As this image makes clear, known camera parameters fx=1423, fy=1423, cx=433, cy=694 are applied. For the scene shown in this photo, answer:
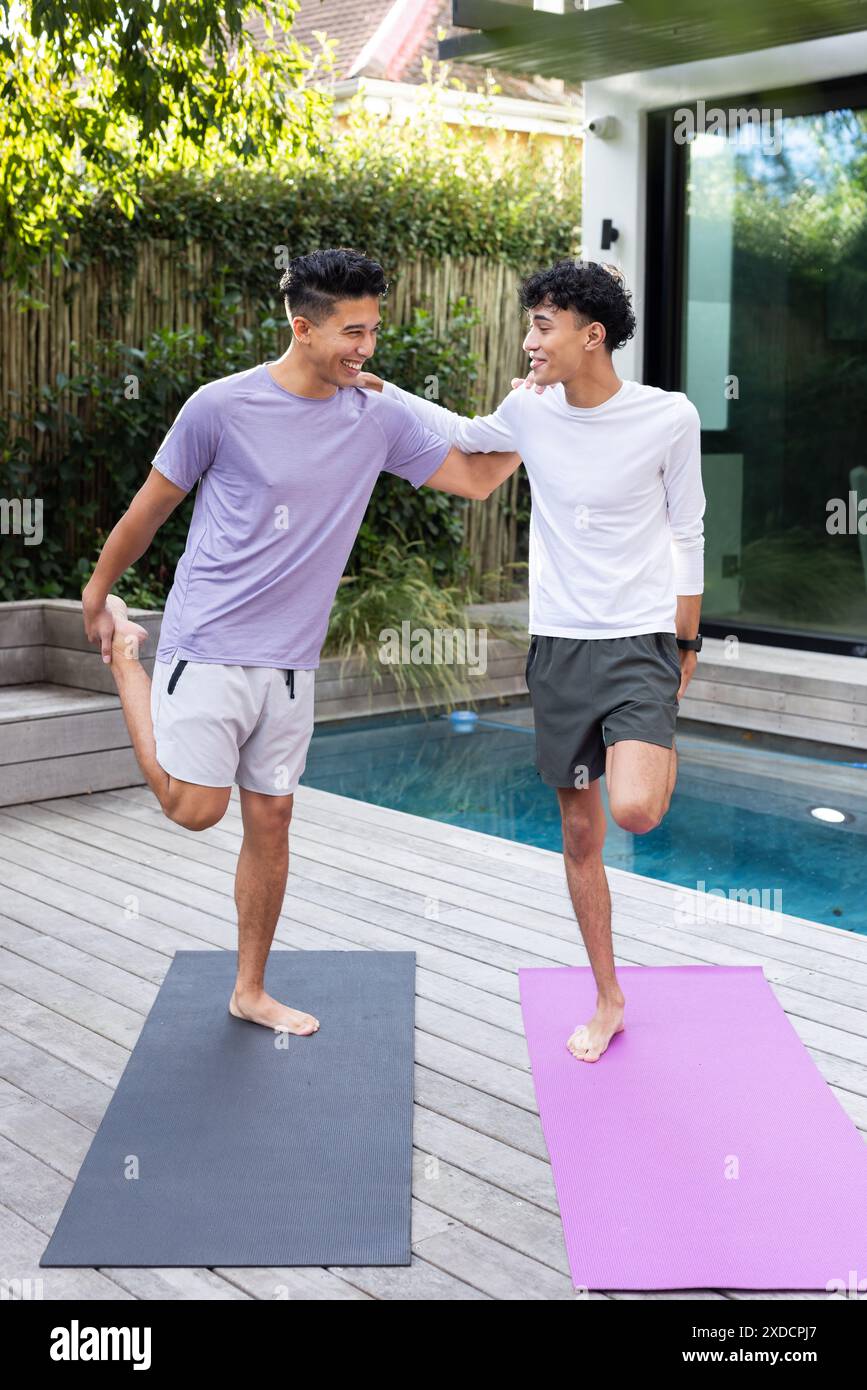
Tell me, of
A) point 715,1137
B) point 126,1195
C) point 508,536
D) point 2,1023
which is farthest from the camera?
point 508,536

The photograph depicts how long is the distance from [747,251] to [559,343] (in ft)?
17.0

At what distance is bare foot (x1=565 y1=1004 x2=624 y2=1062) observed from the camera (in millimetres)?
3059

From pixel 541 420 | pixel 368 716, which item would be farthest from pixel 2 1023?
pixel 368 716

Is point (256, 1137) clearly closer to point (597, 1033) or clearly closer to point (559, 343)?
point (597, 1033)

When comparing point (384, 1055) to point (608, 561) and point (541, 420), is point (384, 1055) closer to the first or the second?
point (608, 561)

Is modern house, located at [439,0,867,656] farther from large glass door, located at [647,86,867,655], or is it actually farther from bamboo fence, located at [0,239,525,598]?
bamboo fence, located at [0,239,525,598]

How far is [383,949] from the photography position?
376cm

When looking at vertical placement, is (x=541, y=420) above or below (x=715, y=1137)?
above

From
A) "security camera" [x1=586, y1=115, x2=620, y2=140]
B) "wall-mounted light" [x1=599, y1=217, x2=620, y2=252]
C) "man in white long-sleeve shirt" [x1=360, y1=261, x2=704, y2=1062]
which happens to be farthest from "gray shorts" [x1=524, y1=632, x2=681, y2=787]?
"security camera" [x1=586, y1=115, x2=620, y2=140]

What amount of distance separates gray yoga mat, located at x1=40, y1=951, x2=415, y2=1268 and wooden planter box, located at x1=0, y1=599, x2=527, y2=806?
1.91m

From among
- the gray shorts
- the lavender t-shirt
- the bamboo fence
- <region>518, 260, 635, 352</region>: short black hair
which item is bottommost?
the gray shorts

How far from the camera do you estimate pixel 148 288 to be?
25.5 ft
